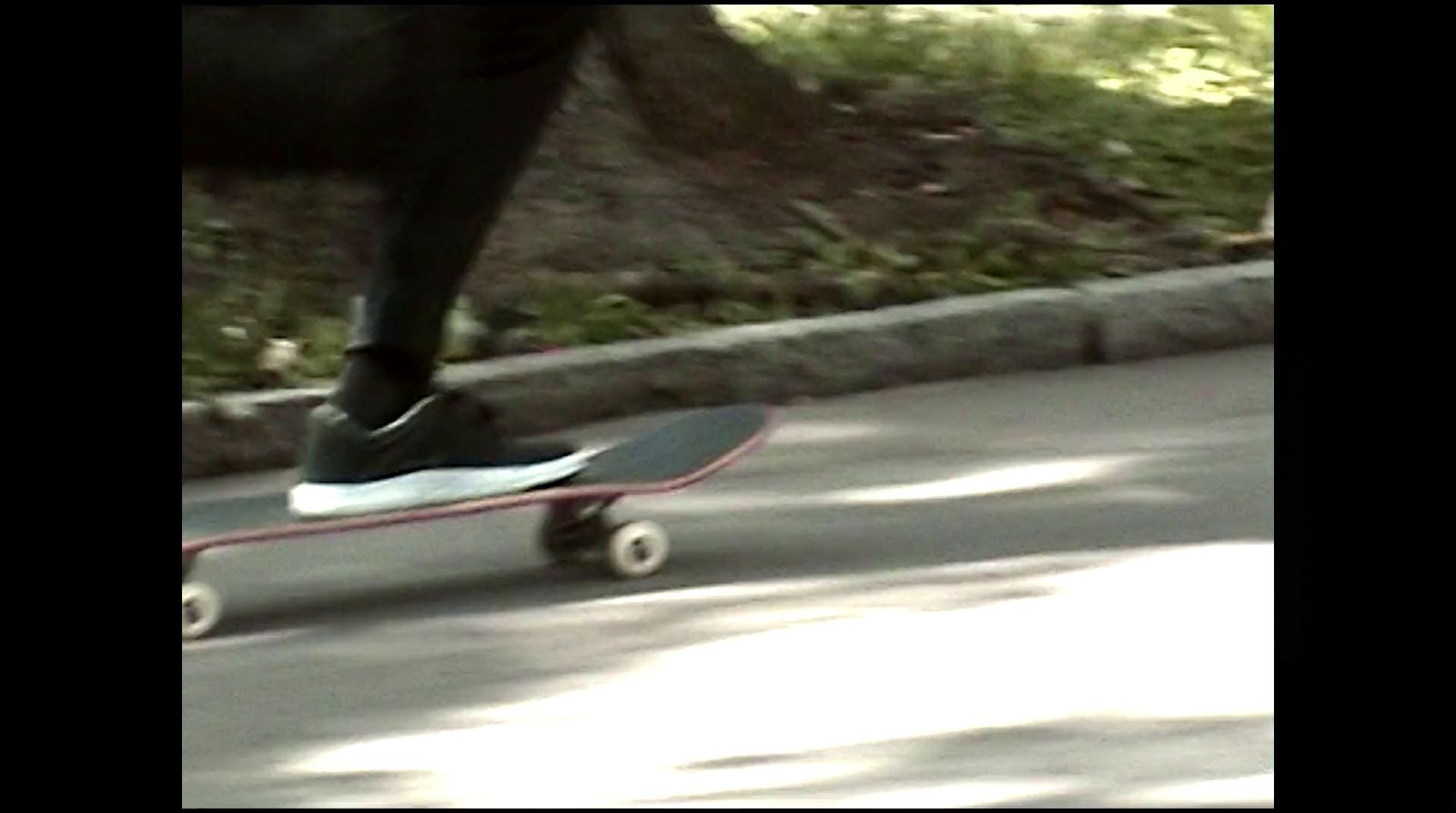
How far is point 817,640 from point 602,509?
624 mm

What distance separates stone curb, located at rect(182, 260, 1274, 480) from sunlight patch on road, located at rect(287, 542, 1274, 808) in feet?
4.83

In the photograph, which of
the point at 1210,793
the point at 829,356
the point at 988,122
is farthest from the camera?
the point at 988,122

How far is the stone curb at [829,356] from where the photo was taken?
6586 millimetres

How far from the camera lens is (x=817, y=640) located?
506 cm

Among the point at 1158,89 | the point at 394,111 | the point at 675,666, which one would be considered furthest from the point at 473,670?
the point at 1158,89

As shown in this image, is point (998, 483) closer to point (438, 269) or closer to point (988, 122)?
point (438, 269)

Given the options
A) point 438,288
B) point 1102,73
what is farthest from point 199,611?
point 1102,73

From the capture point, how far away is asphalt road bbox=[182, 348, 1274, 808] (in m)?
4.25

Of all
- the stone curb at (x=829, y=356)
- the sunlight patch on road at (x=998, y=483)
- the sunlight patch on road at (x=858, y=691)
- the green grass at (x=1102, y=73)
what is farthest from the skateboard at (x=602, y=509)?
the green grass at (x=1102, y=73)

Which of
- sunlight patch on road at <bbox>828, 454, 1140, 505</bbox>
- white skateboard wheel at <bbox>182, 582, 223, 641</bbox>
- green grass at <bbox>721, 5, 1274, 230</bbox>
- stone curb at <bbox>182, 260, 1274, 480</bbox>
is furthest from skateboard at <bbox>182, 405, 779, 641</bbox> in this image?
green grass at <bbox>721, 5, 1274, 230</bbox>

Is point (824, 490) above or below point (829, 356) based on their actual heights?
below

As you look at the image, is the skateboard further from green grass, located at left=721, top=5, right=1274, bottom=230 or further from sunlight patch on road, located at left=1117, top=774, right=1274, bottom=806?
green grass, located at left=721, top=5, right=1274, bottom=230
